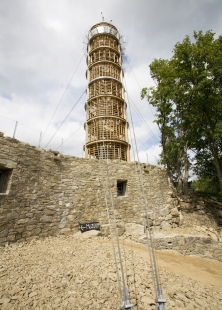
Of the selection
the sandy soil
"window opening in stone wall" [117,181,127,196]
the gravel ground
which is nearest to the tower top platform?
"window opening in stone wall" [117,181,127,196]

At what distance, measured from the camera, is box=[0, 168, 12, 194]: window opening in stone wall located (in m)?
5.91

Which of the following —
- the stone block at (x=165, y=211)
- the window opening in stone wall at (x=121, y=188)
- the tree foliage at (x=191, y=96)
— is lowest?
the stone block at (x=165, y=211)

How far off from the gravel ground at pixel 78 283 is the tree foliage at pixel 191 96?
8.06m

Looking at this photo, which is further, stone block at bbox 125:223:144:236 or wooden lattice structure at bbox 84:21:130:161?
wooden lattice structure at bbox 84:21:130:161

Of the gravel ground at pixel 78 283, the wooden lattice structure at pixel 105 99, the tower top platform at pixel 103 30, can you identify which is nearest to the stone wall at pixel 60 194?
the gravel ground at pixel 78 283

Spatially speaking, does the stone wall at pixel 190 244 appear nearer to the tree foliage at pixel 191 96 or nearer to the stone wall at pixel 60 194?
the stone wall at pixel 60 194

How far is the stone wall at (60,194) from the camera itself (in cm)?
588

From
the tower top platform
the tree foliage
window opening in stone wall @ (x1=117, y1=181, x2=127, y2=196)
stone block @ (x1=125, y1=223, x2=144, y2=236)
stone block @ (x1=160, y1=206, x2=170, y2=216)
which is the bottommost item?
stone block @ (x1=125, y1=223, x2=144, y2=236)

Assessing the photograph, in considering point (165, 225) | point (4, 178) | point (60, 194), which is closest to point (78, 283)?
point (60, 194)

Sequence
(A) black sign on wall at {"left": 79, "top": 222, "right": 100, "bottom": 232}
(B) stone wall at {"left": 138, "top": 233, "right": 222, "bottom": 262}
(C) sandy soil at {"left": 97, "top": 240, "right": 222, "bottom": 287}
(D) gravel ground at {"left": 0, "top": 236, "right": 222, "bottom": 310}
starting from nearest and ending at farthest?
(D) gravel ground at {"left": 0, "top": 236, "right": 222, "bottom": 310} < (C) sandy soil at {"left": 97, "top": 240, "right": 222, "bottom": 287} < (A) black sign on wall at {"left": 79, "top": 222, "right": 100, "bottom": 232} < (B) stone wall at {"left": 138, "top": 233, "right": 222, "bottom": 262}

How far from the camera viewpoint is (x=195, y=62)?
10906 mm

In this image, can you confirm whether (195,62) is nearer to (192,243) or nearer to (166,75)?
(166,75)

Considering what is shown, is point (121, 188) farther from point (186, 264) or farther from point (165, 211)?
point (186, 264)

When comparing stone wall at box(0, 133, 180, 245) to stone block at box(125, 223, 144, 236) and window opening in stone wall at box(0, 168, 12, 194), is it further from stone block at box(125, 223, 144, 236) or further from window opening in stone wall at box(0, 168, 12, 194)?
stone block at box(125, 223, 144, 236)
